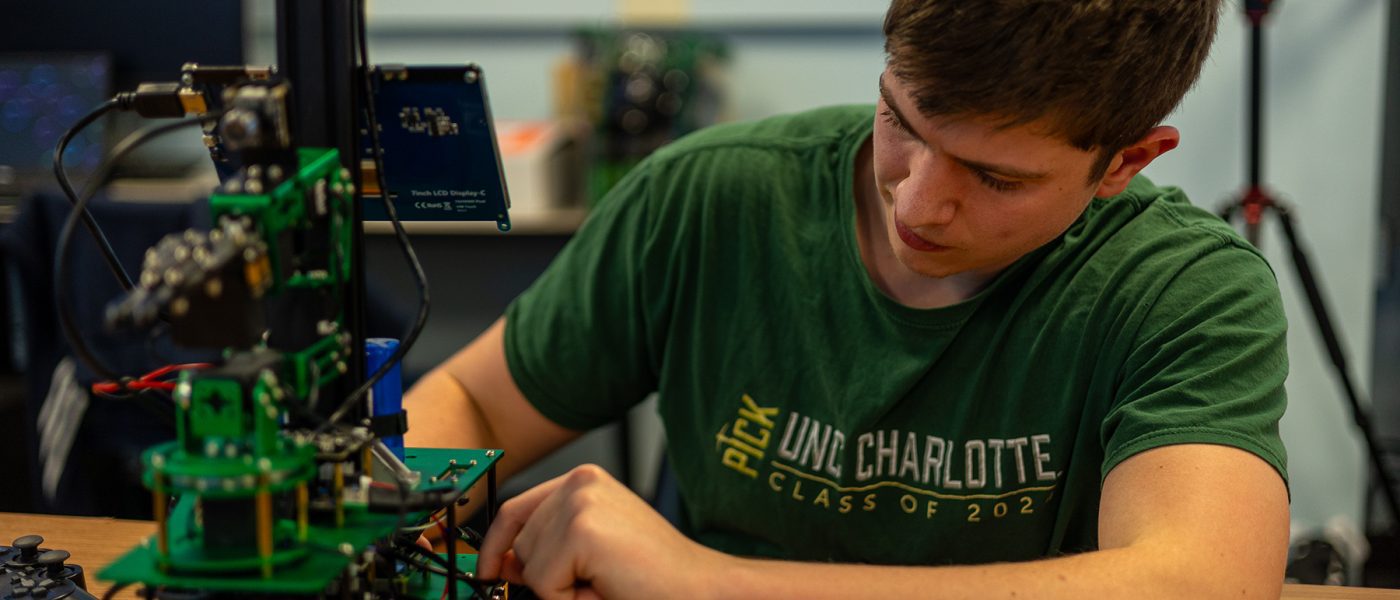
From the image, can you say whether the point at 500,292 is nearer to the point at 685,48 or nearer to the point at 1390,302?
the point at 685,48

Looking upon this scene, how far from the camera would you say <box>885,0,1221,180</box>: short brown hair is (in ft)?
3.10

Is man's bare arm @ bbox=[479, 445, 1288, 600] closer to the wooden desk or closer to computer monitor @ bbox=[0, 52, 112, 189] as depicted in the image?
the wooden desk

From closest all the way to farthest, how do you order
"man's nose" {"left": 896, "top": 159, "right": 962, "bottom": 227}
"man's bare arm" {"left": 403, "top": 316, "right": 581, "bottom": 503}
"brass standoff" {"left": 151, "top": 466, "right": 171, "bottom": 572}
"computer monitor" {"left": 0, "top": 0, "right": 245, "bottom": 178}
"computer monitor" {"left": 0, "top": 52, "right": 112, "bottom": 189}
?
1. "brass standoff" {"left": 151, "top": 466, "right": 171, "bottom": 572}
2. "man's nose" {"left": 896, "top": 159, "right": 962, "bottom": 227}
3. "man's bare arm" {"left": 403, "top": 316, "right": 581, "bottom": 503}
4. "computer monitor" {"left": 0, "top": 52, "right": 112, "bottom": 189}
5. "computer monitor" {"left": 0, "top": 0, "right": 245, "bottom": 178}

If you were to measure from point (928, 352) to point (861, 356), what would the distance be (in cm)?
7

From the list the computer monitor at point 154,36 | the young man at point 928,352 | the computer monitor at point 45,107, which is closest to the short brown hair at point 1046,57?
the young man at point 928,352

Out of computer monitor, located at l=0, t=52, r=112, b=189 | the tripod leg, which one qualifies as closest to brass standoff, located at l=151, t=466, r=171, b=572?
the tripod leg

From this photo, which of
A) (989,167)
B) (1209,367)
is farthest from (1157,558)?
(989,167)

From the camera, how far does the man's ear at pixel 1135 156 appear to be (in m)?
1.08

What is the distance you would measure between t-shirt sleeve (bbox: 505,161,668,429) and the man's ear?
1.57 feet

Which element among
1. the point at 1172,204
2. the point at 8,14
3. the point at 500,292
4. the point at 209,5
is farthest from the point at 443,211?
the point at 8,14

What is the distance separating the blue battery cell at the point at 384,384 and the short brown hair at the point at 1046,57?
17.6 inches

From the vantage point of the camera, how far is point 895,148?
1069 millimetres

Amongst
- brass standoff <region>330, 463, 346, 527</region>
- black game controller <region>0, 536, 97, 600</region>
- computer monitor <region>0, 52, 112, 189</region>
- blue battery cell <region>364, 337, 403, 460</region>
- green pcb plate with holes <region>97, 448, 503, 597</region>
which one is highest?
blue battery cell <region>364, 337, 403, 460</region>

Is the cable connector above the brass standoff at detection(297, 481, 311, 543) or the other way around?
above
